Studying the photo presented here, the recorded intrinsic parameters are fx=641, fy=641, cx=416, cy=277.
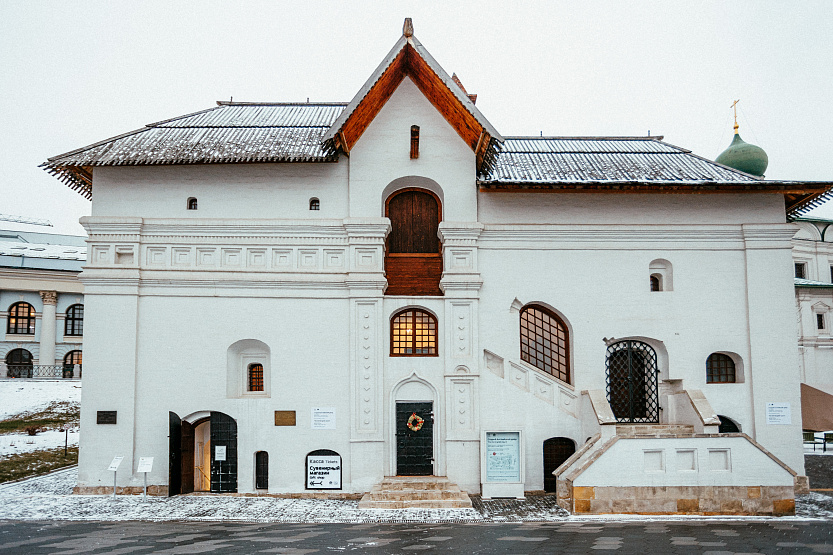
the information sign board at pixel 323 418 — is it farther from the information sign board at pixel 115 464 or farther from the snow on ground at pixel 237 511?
the information sign board at pixel 115 464

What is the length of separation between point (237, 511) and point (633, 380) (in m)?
10.6

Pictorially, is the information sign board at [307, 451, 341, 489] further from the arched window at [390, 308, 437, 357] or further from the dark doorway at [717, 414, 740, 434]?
the dark doorway at [717, 414, 740, 434]

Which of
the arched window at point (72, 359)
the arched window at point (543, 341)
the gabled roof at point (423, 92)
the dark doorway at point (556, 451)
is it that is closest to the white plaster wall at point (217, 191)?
the gabled roof at point (423, 92)

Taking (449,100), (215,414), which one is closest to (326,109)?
(449,100)

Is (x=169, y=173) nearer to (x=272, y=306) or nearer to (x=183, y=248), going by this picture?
(x=183, y=248)

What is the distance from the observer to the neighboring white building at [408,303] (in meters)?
16.2

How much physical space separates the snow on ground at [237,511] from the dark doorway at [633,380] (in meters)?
3.92

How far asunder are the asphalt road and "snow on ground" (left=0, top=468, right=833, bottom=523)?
592 mm

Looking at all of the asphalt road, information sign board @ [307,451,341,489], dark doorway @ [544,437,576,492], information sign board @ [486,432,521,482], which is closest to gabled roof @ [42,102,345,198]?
information sign board @ [307,451,341,489]

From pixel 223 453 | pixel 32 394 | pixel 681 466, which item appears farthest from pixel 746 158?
pixel 32 394

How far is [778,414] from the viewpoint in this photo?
16.7 meters

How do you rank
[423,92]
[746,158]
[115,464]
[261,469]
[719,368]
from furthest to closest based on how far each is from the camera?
[746,158]
[423,92]
[719,368]
[261,469]
[115,464]

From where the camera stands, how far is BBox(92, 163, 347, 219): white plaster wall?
17.0 metres

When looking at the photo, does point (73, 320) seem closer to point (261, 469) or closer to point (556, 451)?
point (261, 469)
